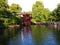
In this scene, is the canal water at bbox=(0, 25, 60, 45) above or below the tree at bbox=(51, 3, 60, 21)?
below

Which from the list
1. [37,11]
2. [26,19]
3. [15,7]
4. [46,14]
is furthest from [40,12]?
[26,19]

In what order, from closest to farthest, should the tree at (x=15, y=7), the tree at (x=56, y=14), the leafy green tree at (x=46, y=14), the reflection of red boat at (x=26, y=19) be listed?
1. the reflection of red boat at (x=26, y=19)
2. the tree at (x=56, y=14)
3. the tree at (x=15, y=7)
4. the leafy green tree at (x=46, y=14)

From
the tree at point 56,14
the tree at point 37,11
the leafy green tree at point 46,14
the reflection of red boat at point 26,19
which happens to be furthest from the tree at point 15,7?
the reflection of red boat at point 26,19

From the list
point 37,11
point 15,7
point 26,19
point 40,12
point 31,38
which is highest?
point 15,7

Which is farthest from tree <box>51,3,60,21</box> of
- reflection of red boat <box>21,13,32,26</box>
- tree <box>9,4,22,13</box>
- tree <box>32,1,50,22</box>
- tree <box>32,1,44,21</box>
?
reflection of red boat <box>21,13,32,26</box>

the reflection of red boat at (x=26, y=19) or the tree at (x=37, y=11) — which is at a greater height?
the tree at (x=37, y=11)

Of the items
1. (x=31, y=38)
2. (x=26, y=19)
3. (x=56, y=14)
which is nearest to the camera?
(x=31, y=38)

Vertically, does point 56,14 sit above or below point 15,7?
below

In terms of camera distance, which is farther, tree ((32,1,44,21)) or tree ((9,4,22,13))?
tree ((32,1,44,21))

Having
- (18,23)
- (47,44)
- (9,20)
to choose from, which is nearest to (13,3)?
(18,23)

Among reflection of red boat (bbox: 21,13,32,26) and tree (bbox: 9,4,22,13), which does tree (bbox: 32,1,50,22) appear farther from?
reflection of red boat (bbox: 21,13,32,26)

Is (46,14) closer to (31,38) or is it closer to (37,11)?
(37,11)

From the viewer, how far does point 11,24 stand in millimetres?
48344

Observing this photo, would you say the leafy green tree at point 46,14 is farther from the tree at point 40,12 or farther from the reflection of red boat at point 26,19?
the reflection of red boat at point 26,19
